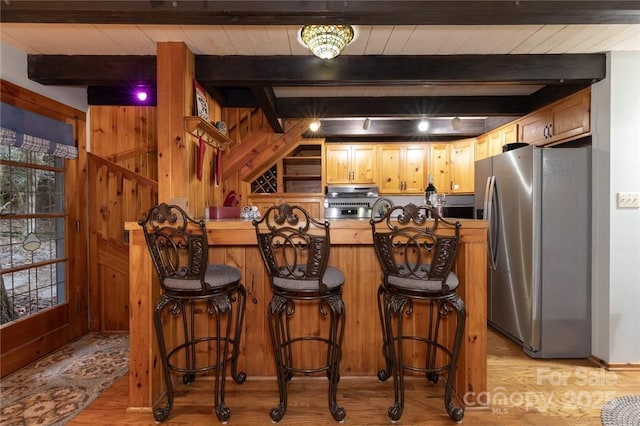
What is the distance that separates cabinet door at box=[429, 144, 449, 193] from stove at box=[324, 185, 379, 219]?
3.19 feet

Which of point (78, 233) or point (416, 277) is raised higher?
point (78, 233)

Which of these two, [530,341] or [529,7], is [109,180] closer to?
[529,7]

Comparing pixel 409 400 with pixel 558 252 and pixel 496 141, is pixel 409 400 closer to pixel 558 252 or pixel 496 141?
pixel 558 252

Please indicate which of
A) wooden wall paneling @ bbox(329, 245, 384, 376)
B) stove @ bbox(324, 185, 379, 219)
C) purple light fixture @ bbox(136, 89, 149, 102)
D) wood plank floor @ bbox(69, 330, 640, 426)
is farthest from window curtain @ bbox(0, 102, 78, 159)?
stove @ bbox(324, 185, 379, 219)

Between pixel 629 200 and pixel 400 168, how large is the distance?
281cm

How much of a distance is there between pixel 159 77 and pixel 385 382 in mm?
2680

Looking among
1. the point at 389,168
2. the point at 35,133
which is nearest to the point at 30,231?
the point at 35,133

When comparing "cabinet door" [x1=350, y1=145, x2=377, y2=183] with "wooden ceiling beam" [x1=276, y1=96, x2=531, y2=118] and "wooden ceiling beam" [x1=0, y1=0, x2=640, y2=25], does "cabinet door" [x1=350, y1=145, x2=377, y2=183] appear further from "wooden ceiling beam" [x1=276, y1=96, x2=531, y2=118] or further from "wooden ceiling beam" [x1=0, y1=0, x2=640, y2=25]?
"wooden ceiling beam" [x1=0, y1=0, x2=640, y2=25]

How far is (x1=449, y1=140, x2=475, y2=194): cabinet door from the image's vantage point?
15.5 feet

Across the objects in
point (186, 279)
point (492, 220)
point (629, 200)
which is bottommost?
point (186, 279)

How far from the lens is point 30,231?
259 centimetres

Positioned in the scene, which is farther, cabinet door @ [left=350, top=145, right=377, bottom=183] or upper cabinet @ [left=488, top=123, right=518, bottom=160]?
cabinet door @ [left=350, top=145, right=377, bottom=183]

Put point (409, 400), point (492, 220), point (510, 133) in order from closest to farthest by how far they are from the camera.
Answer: point (409, 400), point (492, 220), point (510, 133)

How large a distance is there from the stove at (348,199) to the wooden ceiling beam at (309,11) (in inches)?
125
